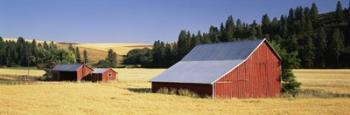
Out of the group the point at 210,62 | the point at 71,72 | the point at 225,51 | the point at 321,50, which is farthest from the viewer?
the point at 321,50

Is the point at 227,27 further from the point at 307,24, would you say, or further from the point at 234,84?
the point at 234,84

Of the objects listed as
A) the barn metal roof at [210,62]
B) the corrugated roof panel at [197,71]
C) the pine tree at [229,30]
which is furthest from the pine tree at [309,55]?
the corrugated roof panel at [197,71]

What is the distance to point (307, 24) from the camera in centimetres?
13750

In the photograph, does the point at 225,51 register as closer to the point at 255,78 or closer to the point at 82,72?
the point at 255,78

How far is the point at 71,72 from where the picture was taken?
83.3m

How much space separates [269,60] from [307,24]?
95.2 m

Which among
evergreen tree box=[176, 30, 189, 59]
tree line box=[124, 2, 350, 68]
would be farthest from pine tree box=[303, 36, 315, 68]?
evergreen tree box=[176, 30, 189, 59]

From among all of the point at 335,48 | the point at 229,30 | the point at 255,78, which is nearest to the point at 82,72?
the point at 255,78

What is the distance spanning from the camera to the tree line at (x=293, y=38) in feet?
371

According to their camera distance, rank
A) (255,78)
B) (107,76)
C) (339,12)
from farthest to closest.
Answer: (339,12) → (107,76) → (255,78)

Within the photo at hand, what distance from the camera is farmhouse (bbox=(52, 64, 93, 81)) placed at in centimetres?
Answer: 8169

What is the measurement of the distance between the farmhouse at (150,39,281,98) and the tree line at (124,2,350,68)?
48818mm

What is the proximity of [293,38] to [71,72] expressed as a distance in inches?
2263

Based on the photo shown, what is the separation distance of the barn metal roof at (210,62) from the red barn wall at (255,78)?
643mm
